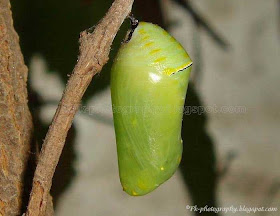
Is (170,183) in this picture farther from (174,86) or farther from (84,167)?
(174,86)

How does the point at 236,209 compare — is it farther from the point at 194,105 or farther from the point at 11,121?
the point at 11,121

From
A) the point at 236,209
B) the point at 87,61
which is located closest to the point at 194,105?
the point at 236,209

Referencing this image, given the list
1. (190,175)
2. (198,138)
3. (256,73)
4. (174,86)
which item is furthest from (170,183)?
(174,86)

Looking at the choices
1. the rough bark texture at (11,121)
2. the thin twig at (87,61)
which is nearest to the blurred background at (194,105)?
the rough bark texture at (11,121)

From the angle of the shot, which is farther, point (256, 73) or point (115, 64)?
point (256, 73)

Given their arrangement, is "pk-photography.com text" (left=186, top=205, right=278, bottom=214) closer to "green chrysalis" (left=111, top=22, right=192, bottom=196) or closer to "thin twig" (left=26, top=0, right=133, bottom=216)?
"green chrysalis" (left=111, top=22, right=192, bottom=196)
